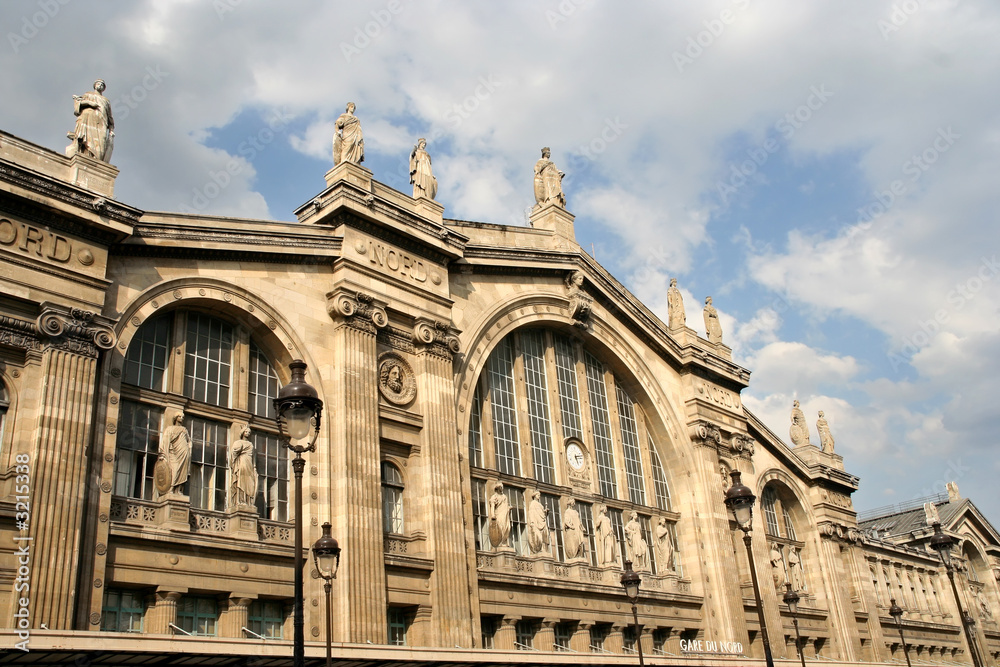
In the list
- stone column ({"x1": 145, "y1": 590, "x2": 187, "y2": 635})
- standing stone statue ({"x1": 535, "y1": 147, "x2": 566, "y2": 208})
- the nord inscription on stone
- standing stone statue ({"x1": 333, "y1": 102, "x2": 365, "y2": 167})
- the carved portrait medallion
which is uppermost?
standing stone statue ({"x1": 535, "y1": 147, "x2": 566, "y2": 208})

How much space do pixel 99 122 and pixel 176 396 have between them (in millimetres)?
7026

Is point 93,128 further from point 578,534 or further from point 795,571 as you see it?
point 795,571

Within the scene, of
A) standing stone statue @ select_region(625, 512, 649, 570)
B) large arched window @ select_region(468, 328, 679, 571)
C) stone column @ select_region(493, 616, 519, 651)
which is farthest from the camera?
standing stone statue @ select_region(625, 512, 649, 570)

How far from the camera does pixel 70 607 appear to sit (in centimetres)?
1908

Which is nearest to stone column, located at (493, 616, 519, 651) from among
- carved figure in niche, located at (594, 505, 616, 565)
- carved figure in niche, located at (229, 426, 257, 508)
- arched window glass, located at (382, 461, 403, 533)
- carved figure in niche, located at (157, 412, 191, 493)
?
arched window glass, located at (382, 461, 403, 533)

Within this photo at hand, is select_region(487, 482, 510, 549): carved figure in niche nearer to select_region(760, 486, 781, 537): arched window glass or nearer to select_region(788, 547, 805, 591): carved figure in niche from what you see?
select_region(760, 486, 781, 537): arched window glass

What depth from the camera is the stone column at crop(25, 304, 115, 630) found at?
19.0 meters

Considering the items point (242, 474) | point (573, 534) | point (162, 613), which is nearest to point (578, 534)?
point (573, 534)

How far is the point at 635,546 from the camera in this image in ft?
118

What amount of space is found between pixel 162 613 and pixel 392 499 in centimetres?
760

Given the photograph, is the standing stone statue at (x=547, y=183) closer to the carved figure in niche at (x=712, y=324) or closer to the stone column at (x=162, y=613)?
the carved figure in niche at (x=712, y=324)

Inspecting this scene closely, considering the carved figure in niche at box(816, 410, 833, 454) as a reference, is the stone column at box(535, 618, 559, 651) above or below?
below

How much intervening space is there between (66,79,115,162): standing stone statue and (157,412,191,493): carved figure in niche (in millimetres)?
6802

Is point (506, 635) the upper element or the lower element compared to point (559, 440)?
lower
